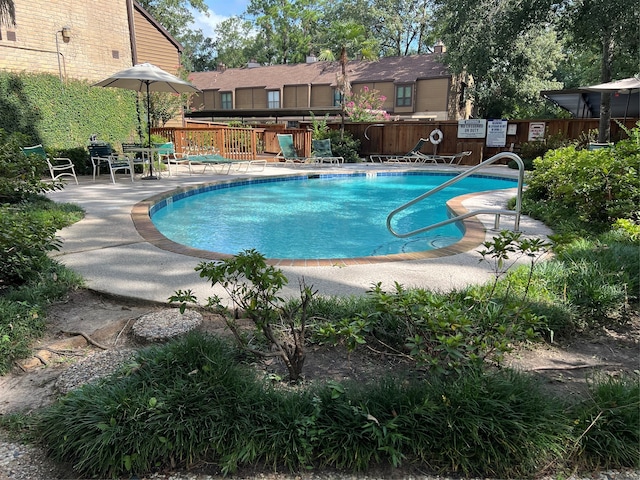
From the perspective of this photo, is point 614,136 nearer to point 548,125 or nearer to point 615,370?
point 548,125

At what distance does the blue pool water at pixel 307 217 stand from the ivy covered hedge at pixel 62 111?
17.3 feet

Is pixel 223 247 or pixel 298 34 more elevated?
pixel 298 34

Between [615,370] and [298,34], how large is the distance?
40.8m

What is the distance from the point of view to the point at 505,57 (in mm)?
21250

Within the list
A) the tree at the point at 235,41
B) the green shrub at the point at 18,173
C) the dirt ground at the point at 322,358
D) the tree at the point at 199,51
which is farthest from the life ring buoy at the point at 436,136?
the tree at the point at 199,51

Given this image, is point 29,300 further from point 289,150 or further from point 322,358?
point 289,150

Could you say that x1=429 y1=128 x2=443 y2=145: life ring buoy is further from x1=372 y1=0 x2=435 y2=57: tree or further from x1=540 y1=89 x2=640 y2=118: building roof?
x1=372 y1=0 x2=435 y2=57: tree

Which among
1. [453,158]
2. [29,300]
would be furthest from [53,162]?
[453,158]

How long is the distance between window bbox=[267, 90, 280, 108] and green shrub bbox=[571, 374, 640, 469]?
104 feet

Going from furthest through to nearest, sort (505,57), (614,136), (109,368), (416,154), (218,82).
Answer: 1. (218,82)
2. (505,57)
3. (416,154)
4. (614,136)
5. (109,368)

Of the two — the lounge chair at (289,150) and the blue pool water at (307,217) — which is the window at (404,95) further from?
the blue pool water at (307,217)

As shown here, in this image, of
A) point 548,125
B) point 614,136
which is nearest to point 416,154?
point 548,125

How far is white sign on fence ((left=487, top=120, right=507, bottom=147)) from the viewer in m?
16.0

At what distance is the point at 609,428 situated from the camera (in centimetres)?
178
